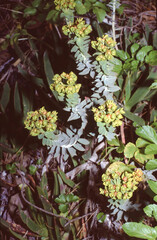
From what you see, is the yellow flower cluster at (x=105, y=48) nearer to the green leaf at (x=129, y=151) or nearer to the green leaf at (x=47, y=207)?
the green leaf at (x=129, y=151)

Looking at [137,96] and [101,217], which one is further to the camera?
[137,96]

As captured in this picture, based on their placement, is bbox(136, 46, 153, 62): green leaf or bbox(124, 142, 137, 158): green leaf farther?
bbox(136, 46, 153, 62): green leaf

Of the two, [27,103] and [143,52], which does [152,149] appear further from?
[27,103]

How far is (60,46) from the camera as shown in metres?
1.96

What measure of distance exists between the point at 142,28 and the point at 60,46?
919 mm

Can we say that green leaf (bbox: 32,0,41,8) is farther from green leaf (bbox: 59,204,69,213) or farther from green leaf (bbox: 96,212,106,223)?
green leaf (bbox: 96,212,106,223)

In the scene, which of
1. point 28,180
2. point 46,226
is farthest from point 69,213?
point 28,180

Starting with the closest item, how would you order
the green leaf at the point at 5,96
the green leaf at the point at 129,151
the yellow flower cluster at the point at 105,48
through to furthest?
1. the yellow flower cluster at the point at 105,48
2. the green leaf at the point at 129,151
3. the green leaf at the point at 5,96

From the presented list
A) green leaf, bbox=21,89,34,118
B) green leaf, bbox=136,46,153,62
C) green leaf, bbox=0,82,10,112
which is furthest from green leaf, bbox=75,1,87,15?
green leaf, bbox=0,82,10,112

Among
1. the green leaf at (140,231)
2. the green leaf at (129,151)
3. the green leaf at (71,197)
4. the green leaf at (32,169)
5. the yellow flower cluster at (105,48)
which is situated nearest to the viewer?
the green leaf at (140,231)

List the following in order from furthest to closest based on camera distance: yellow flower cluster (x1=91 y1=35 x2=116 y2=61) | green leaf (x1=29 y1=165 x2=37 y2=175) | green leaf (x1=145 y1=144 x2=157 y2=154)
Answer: green leaf (x1=29 y1=165 x2=37 y2=175) < green leaf (x1=145 y1=144 x2=157 y2=154) < yellow flower cluster (x1=91 y1=35 x2=116 y2=61)

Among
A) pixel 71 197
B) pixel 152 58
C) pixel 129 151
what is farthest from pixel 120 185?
pixel 152 58

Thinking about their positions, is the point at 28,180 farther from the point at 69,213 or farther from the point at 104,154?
the point at 104,154

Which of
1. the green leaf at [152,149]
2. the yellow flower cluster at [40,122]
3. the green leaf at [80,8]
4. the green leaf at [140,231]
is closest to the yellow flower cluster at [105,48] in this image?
the yellow flower cluster at [40,122]
